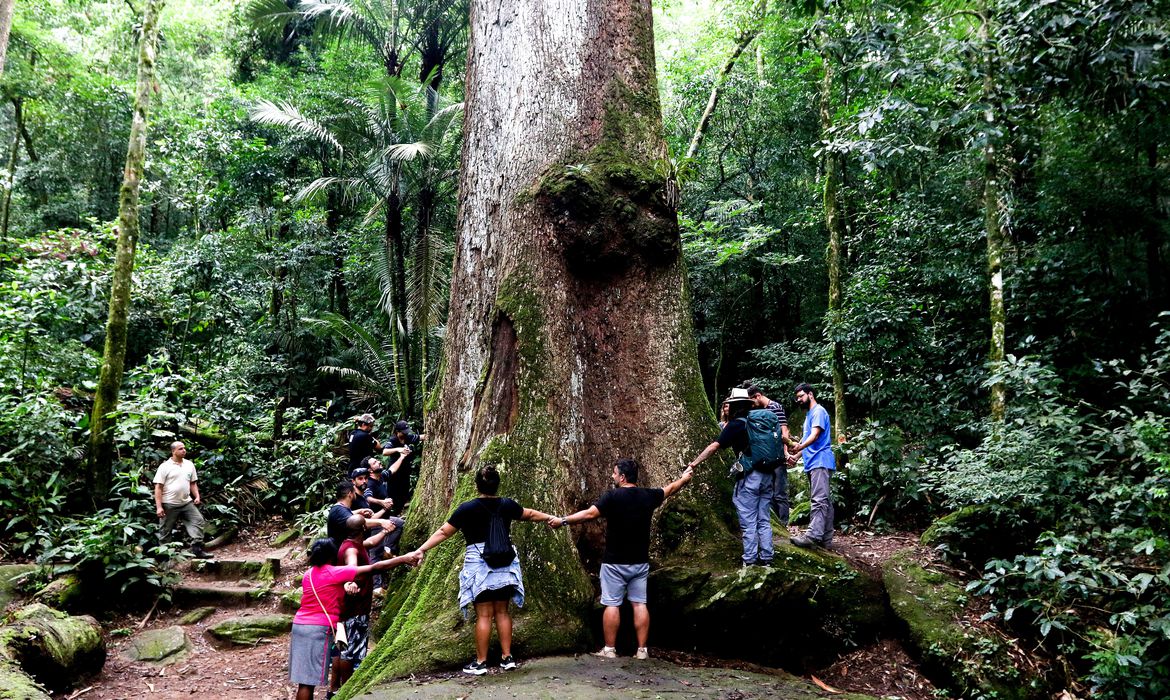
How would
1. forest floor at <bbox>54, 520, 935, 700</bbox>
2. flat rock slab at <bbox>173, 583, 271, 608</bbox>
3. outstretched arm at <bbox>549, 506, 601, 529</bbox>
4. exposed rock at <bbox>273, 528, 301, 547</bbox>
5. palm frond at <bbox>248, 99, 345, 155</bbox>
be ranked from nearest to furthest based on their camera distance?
forest floor at <bbox>54, 520, 935, 700</bbox> < outstretched arm at <bbox>549, 506, 601, 529</bbox> < flat rock slab at <bbox>173, 583, 271, 608</bbox> < exposed rock at <bbox>273, 528, 301, 547</bbox> < palm frond at <bbox>248, 99, 345, 155</bbox>

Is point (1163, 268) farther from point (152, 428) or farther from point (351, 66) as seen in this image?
point (351, 66)

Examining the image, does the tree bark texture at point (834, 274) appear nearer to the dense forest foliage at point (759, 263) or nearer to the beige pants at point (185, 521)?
the dense forest foliage at point (759, 263)

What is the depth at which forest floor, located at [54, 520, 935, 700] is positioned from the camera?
429cm

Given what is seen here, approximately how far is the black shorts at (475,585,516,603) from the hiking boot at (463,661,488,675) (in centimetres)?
39

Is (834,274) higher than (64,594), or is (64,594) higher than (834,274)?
(834,274)

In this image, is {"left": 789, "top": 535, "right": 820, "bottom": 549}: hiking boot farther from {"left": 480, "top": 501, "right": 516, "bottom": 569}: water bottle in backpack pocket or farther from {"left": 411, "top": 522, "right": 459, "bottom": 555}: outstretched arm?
{"left": 411, "top": 522, "right": 459, "bottom": 555}: outstretched arm

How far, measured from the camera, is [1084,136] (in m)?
9.87

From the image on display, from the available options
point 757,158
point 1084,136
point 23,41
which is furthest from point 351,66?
point 1084,136

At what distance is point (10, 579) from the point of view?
798 centimetres

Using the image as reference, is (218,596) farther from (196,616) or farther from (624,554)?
(624,554)

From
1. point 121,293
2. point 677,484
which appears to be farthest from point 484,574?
point 121,293

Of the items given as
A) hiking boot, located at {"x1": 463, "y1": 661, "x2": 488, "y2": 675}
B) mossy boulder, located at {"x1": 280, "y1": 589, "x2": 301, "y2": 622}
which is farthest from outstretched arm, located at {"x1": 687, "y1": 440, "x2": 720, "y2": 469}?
mossy boulder, located at {"x1": 280, "y1": 589, "x2": 301, "y2": 622}

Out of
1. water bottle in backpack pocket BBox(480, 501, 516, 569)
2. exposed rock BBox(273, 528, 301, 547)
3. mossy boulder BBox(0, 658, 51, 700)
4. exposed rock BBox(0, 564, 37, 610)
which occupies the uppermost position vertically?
water bottle in backpack pocket BBox(480, 501, 516, 569)

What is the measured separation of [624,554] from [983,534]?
409 centimetres
